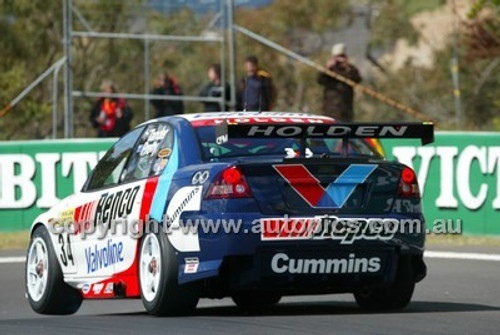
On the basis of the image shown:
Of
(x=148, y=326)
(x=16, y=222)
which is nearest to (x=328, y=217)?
(x=148, y=326)

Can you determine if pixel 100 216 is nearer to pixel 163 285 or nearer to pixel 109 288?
pixel 109 288

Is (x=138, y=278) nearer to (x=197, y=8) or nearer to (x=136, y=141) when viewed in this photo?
(x=136, y=141)

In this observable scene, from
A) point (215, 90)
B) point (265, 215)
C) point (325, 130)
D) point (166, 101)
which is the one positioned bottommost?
point (265, 215)

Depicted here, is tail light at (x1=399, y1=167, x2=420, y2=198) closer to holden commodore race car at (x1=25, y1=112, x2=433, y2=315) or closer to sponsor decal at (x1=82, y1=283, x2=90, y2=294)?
holden commodore race car at (x1=25, y1=112, x2=433, y2=315)

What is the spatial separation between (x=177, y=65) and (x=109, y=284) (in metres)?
24.3

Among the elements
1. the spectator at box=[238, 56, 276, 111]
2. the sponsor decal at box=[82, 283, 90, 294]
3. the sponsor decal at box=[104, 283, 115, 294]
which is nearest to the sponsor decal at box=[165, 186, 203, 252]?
the sponsor decal at box=[104, 283, 115, 294]

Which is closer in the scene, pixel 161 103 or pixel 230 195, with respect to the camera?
pixel 230 195

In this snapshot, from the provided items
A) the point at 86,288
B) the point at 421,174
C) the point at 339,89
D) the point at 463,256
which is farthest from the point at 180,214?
the point at 339,89

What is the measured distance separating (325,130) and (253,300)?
168 cm

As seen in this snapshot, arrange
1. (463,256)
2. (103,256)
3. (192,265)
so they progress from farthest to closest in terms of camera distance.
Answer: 1. (463,256)
2. (103,256)
3. (192,265)

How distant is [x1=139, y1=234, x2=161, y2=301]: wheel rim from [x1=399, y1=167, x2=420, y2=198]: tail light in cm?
163

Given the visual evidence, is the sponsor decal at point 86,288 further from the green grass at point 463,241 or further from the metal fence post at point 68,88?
the metal fence post at point 68,88

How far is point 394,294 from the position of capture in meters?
10.3

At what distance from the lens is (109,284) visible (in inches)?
419
